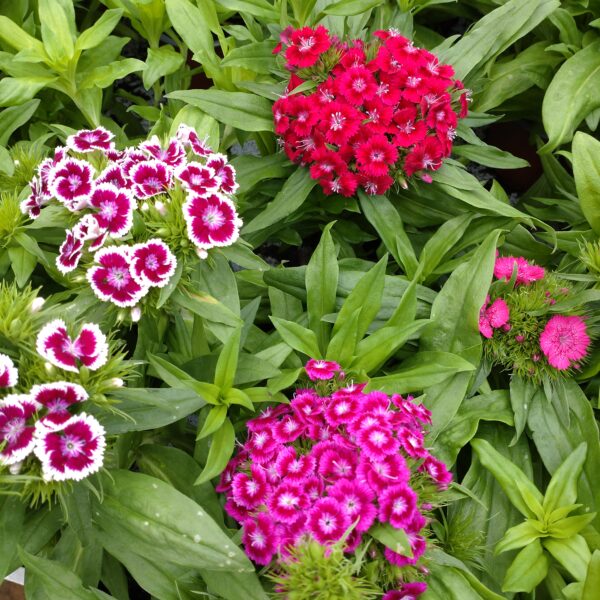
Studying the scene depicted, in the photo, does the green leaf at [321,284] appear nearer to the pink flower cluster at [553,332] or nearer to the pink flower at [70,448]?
the pink flower cluster at [553,332]

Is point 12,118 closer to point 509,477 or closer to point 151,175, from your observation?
point 151,175

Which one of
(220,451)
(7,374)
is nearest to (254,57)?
(220,451)

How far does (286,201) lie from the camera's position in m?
2.00

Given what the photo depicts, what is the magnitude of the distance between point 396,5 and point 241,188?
2.88ft

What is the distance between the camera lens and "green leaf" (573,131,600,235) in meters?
1.96

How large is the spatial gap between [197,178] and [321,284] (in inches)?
19.6

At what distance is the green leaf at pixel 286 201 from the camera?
1.97 m

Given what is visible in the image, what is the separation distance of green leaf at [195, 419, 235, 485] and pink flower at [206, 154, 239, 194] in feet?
1.75

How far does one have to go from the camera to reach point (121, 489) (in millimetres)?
1425

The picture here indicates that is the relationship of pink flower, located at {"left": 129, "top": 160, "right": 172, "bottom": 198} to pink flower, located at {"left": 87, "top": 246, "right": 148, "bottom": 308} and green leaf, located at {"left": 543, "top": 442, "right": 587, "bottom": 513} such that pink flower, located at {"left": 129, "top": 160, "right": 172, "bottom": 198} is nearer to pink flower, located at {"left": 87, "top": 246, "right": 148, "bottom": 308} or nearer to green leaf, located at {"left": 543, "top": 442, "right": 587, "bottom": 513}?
pink flower, located at {"left": 87, "top": 246, "right": 148, "bottom": 308}

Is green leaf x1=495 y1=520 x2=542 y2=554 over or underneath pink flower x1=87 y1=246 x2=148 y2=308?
underneath

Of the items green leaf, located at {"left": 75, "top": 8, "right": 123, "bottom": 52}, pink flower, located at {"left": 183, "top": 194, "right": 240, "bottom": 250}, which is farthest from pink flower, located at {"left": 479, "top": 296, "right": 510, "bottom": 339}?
green leaf, located at {"left": 75, "top": 8, "right": 123, "bottom": 52}

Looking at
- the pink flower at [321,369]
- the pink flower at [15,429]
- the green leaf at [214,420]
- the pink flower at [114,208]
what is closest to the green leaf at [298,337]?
the pink flower at [321,369]

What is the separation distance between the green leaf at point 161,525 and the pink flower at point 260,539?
70mm
